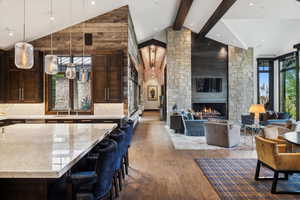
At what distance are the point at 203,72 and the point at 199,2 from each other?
12.7ft

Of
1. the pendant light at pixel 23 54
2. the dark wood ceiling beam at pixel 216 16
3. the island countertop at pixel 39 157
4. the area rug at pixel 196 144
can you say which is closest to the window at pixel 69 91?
the area rug at pixel 196 144

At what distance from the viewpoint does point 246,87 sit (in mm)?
9898

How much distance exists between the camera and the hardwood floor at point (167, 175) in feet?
9.78

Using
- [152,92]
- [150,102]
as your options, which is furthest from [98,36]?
[150,102]

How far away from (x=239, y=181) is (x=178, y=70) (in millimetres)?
6886

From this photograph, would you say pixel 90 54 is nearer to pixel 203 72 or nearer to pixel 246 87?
pixel 203 72

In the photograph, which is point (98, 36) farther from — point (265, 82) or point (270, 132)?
point (265, 82)

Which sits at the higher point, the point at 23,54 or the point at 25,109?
the point at 23,54

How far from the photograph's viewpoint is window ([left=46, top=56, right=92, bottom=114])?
20.4 ft

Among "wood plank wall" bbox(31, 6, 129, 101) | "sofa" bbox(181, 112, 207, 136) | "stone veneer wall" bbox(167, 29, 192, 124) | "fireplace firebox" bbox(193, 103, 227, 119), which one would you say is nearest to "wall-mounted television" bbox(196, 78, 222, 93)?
"stone veneer wall" bbox(167, 29, 192, 124)

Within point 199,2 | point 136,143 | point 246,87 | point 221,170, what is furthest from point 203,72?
point 221,170

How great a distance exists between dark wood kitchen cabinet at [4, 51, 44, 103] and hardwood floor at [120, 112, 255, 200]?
131 inches

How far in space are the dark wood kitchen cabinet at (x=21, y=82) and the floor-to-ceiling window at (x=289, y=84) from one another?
395 inches

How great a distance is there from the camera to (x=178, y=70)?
384 inches
